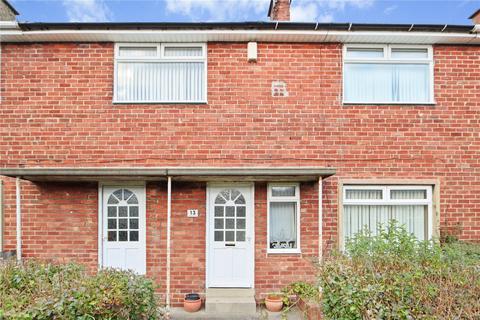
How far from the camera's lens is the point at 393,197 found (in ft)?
22.4

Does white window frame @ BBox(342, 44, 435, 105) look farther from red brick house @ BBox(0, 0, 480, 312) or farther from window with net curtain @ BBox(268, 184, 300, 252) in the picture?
window with net curtain @ BBox(268, 184, 300, 252)

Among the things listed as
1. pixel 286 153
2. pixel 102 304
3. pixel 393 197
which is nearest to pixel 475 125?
pixel 393 197

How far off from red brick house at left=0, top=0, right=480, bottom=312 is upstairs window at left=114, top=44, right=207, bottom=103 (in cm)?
3

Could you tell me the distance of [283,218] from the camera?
680 cm

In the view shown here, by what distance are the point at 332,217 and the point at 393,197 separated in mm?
1351

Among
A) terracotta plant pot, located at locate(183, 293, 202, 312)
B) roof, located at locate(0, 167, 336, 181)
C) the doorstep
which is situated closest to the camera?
roof, located at locate(0, 167, 336, 181)

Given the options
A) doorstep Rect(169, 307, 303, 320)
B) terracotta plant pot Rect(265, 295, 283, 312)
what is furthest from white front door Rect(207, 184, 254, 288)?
doorstep Rect(169, 307, 303, 320)

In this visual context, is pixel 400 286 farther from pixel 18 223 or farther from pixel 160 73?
pixel 18 223

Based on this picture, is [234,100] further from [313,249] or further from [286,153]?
[313,249]

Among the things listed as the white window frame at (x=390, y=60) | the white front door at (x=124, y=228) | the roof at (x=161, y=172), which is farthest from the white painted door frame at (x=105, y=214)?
the white window frame at (x=390, y=60)

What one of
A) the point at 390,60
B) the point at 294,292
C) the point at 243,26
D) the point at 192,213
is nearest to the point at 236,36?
the point at 243,26

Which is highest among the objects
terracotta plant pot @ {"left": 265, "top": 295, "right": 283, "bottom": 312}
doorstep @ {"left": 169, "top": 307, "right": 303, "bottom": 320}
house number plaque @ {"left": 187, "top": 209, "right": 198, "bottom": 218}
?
house number plaque @ {"left": 187, "top": 209, "right": 198, "bottom": 218}

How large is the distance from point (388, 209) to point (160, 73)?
18.0 feet

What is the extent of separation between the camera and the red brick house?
661cm
